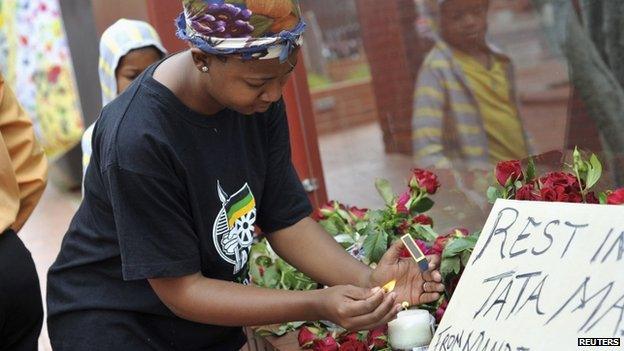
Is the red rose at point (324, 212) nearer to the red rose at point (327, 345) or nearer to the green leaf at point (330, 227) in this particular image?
the green leaf at point (330, 227)

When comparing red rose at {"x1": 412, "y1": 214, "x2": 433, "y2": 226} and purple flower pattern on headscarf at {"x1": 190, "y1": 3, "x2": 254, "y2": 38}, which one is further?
red rose at {"x1": 412, "y1": 214, "x2": 433, "y2": 226}

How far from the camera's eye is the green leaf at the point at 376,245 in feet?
9.39

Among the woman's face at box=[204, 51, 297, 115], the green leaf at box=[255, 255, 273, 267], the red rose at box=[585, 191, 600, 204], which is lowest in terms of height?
the green leaf at box=[255, 255, 273, 267]

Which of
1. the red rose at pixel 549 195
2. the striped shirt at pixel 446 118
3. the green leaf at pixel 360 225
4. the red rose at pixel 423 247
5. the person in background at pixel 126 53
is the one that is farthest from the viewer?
the person in background at pixel 126 53

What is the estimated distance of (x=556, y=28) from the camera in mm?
3299

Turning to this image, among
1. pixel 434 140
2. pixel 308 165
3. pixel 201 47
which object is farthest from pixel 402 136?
pixel 201 47

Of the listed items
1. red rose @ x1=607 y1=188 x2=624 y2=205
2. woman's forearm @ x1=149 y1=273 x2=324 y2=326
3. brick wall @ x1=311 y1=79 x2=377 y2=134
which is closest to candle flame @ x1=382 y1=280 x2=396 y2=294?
woman's forearm @ x1=149 y1=273 x2=324 y2=326

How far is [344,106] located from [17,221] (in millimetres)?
1617

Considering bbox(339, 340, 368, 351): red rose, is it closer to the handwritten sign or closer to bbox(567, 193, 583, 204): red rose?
the handwritten sign

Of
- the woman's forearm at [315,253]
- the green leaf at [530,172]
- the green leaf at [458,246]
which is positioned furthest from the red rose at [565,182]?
the woman's forearm at [315,253]

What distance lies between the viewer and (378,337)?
261 centimetres

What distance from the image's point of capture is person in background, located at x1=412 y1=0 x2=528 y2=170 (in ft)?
11.5

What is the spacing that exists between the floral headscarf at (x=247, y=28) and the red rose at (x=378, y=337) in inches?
32.7

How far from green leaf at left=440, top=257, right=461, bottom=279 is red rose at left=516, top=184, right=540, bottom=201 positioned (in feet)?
0.72
